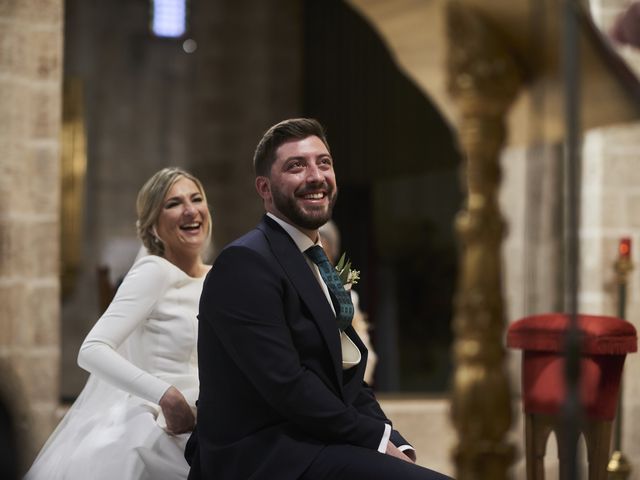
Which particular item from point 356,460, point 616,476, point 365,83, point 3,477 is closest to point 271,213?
point 356,460

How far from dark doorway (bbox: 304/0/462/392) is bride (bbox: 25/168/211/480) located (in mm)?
6829

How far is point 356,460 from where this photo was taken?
120 inches

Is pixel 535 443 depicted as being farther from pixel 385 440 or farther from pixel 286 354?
pixel 286 354

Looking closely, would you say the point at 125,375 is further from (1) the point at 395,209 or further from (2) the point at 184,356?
(1) the point at 395,209

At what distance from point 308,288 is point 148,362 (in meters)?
1.14

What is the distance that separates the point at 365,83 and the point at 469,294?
359 inches

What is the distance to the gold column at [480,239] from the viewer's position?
82.4 inches

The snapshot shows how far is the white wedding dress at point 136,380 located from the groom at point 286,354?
1.79 feet

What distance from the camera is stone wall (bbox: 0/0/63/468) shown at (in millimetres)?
6855

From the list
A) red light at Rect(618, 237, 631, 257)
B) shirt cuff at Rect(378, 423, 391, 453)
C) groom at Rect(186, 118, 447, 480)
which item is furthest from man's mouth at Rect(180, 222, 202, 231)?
red light at Rect(618, 237, 631, 257)

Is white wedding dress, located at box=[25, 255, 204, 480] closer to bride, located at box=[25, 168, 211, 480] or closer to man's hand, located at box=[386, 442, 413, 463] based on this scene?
bride, located at box=[25, 168, 211, 480]

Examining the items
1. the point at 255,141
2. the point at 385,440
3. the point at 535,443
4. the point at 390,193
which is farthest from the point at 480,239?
the point at 255,141

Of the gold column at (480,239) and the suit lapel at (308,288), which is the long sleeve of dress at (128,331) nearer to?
the suit lapel at (308,288)

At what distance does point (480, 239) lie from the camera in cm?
211
